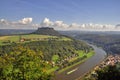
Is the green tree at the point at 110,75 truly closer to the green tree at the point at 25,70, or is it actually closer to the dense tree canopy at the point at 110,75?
the dense tree canopy at the point at 110,75

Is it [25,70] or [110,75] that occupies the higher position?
[25,70]

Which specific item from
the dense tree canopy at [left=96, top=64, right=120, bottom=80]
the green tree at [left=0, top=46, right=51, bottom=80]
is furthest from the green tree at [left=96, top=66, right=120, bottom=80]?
the green tree at [left=0, top=46, right=51, bottom=80]

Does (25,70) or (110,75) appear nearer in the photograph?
(25,70)

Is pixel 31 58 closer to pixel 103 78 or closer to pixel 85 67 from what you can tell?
pixel 103 78

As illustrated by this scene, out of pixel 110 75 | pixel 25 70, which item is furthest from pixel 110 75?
pixel 25 70

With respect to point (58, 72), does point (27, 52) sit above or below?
above

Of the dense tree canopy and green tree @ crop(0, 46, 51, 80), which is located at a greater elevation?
green tree @ crop(0, 46, 51, 80)

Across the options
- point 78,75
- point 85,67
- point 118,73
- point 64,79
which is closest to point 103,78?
point 118,73

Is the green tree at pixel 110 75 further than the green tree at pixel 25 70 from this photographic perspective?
Yes

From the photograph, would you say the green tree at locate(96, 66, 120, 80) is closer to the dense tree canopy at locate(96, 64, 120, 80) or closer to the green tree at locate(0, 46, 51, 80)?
the dense tree canopy at locate(96, 64, 120, 80)

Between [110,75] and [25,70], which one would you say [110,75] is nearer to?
[110,75]

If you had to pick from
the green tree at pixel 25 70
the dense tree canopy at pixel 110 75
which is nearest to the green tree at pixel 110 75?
the dense tree canopy at pixel 110 75
